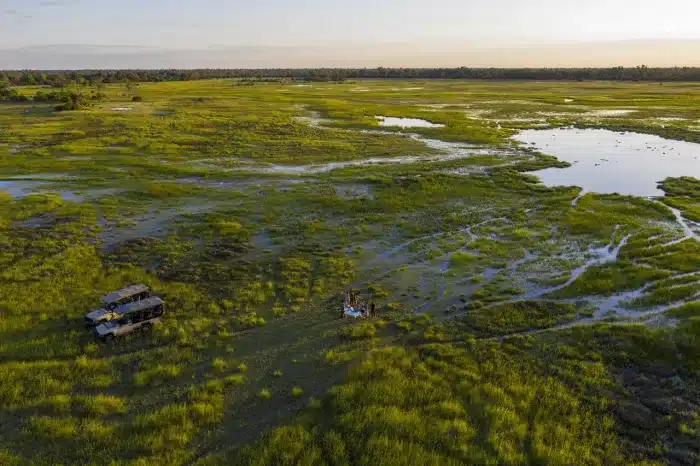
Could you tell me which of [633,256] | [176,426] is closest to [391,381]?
[176,426]

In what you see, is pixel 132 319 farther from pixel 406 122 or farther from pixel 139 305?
pixel 406 122

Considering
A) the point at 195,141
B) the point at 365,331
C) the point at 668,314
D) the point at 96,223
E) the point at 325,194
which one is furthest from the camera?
the point at 195,141

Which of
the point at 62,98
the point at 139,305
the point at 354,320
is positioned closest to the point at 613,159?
the point at 354,320

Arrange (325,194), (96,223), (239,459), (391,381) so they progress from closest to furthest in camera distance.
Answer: (239,459) < (391,381) < (96,223) < (325,194)

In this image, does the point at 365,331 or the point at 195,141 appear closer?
the point at 365,331

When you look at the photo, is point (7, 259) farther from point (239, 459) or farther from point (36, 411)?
point (239, 459)

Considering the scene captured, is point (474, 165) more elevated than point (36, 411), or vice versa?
point (474, 165)
